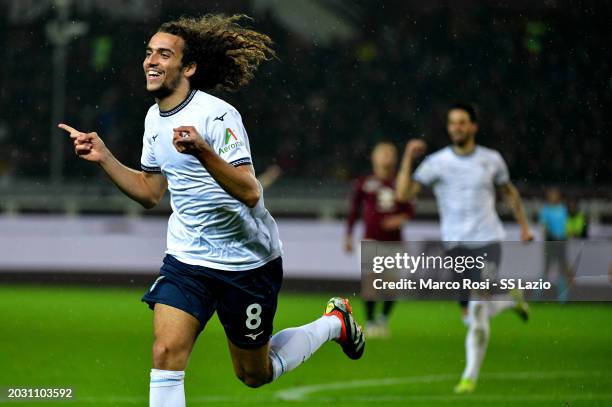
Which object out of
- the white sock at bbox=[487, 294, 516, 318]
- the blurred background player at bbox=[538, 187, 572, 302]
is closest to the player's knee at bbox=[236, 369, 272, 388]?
the white sock at bbox=[487, 294, 516, 318]

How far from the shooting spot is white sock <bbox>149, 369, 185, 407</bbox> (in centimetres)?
542

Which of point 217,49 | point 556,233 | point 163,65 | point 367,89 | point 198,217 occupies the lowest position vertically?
point 556,233

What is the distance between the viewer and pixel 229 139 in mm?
5480

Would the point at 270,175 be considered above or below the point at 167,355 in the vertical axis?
above

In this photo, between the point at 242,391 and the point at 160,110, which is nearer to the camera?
the point at 160,110

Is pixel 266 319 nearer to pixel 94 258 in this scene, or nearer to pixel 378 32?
pixel 94 258

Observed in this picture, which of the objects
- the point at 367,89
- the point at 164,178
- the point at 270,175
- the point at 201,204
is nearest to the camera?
the point at 201,204

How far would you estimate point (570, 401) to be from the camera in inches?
313

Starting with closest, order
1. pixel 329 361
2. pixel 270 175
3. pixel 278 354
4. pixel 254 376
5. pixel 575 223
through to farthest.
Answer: pixel 254 376 → pixel 278 354 → pixel 329 361 → pixel 575 223 → pixel 270 175

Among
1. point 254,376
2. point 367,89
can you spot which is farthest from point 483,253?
point 367,89

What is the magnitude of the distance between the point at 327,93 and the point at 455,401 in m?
12.4

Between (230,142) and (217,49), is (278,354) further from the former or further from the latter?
(217,49)

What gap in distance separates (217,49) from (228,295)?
3.78ft

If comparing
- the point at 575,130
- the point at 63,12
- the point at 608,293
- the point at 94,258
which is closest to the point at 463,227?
the point at 608,293
